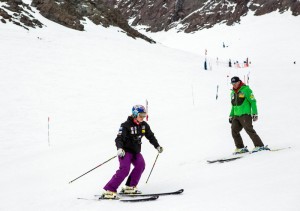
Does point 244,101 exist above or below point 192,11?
below

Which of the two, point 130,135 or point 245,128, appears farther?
point 245,128

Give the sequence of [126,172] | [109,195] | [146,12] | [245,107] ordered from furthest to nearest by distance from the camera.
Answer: [146,12] → [245,107] → [126,172] → [109,195]

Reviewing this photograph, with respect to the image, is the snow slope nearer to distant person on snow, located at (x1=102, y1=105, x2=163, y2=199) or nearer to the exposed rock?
distant person on snow, located at (x1=102, y1=105, x2=163, y2=199)

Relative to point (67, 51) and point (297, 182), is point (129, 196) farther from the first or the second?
point (67, 51)

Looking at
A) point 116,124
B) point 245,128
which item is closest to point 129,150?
point 245,128

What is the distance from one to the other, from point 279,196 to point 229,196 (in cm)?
72

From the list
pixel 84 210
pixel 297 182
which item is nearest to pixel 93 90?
pixel 84 210

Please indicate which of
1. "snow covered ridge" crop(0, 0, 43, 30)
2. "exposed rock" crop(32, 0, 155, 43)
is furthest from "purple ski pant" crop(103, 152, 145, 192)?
"exposed rock" crop(32, 0, 155, 43)

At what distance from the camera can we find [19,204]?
6.58m

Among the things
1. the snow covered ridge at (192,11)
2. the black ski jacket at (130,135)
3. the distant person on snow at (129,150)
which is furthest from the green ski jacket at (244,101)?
the snow covered ridge at (192,11)

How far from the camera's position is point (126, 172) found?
6223 millimetres

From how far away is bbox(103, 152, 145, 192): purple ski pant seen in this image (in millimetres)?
6172

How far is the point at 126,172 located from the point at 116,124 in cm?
909

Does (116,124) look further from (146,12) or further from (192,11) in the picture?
(146,12)
